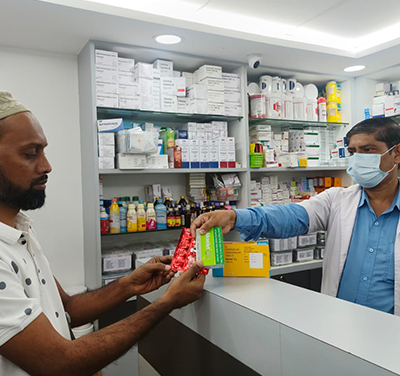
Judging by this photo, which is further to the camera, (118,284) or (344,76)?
(344,76)

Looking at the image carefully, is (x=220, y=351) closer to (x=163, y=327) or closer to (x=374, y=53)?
(x=163, y=327)

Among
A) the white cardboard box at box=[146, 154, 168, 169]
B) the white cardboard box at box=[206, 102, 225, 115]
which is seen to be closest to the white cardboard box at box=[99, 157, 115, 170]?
the white cardboard box at box=[146, 154, 168, 169]

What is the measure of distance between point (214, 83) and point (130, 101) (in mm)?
806

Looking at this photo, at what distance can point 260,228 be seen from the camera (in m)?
1.77

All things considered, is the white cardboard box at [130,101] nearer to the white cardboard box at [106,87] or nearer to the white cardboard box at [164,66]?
the white cardboard box at [106,87]

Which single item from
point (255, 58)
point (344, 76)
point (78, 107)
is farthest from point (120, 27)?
point (344, 76)

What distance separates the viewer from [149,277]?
Result: 63.1 inches

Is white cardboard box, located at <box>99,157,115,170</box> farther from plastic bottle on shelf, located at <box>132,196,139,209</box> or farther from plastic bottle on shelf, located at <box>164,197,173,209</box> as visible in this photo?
plastic bottle on shelf, located at <box>164,197,173,209</box>

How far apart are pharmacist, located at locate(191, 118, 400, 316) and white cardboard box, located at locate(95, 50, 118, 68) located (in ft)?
6.01

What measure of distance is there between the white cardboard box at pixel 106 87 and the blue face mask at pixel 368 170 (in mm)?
1910

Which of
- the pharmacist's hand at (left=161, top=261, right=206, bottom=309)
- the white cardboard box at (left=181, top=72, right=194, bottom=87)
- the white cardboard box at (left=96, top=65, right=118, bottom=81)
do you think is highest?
the white cardboard box at (left=181, top=72, right=194, bottom=87)

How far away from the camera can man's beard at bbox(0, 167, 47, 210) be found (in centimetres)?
119

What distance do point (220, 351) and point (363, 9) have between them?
2.89 meters

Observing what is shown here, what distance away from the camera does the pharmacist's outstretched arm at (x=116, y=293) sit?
1578 mm
